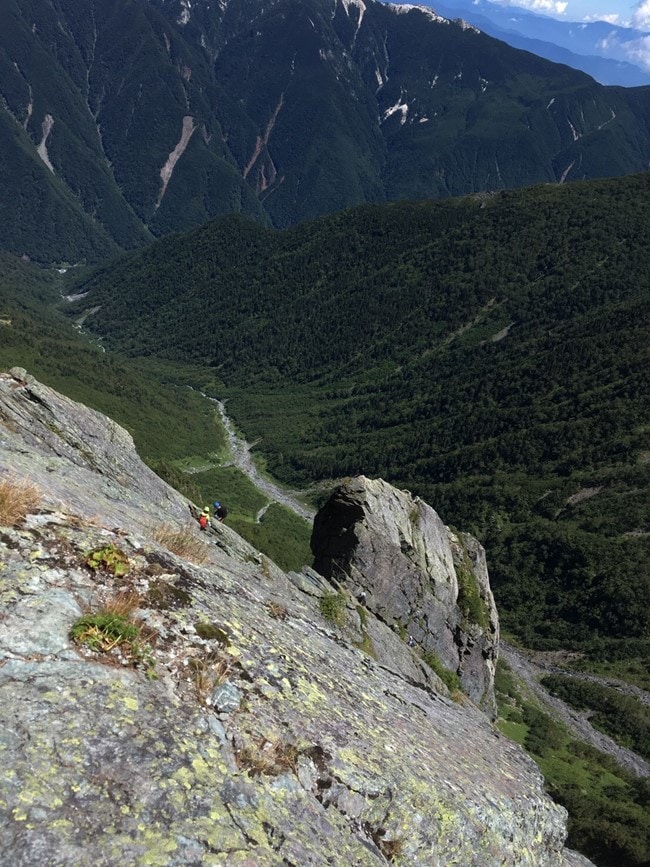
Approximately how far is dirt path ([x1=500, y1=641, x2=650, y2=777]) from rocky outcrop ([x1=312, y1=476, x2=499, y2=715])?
52.7 m

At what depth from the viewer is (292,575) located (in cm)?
2811

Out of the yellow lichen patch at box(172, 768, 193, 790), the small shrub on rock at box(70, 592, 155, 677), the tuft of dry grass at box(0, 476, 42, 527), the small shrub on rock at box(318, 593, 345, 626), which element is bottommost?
the small shrub on rock at box(318, 593, 345, 626)

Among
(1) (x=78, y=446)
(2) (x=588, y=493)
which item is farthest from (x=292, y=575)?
(2) (x=588, y=493)

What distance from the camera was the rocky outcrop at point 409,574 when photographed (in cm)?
4006

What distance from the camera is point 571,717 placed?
96.6m

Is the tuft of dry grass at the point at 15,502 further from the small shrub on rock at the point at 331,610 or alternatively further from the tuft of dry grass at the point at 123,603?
the small shrub on rock at the point at 331,610

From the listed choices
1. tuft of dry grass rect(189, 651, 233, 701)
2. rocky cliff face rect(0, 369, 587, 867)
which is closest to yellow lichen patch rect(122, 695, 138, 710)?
rocky cliff face rect(0, 369, 587, 867)

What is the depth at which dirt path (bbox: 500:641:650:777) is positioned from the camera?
87.1 m

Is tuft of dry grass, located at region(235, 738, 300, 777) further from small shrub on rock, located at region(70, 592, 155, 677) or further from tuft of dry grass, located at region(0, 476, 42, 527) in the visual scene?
tuft of dry grass, located at region(0, 476, 42, 527)

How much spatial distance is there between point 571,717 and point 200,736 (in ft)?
356

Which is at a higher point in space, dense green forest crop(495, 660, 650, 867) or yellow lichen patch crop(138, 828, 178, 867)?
yellow lichen patch crop(138, 828, 178, 867)

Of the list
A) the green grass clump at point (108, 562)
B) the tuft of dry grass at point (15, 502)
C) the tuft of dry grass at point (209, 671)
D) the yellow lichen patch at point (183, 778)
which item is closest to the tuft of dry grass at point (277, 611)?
the tuft of dry grass at point (209, 671)

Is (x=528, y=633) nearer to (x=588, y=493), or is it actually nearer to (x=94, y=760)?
(x=588, y=493)

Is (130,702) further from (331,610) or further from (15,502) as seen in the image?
(331,610)
